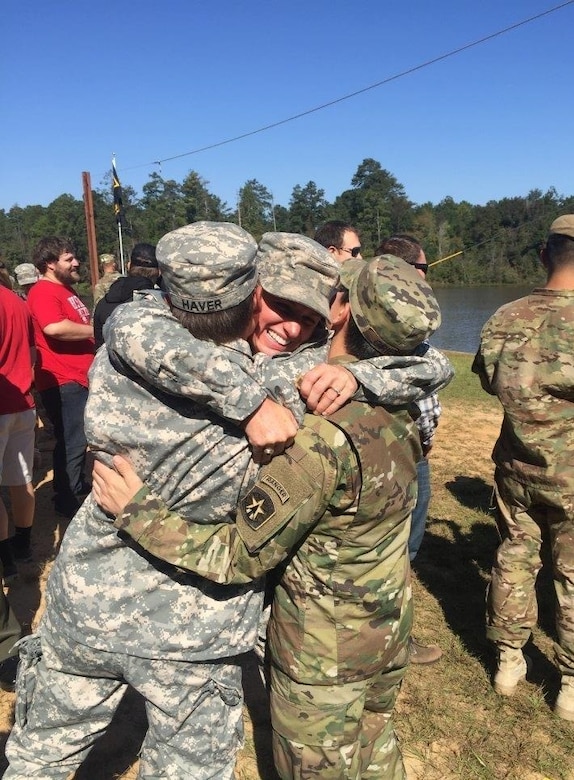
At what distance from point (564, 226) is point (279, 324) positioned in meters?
1.85

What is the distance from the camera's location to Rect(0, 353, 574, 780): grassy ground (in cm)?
273

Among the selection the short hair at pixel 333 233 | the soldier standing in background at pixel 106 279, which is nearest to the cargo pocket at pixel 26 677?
the short hair at pixel 333 233

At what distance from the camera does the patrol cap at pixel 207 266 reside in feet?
4.73

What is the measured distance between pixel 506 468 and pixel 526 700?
1222 mm

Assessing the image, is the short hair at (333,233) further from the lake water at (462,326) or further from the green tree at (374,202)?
the green tree at (374,202)

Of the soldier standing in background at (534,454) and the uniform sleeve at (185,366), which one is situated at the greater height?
the uniform sleeve at (185,366)

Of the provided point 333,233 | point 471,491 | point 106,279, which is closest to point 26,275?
point 106,279

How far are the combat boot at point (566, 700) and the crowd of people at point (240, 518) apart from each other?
4.43ft

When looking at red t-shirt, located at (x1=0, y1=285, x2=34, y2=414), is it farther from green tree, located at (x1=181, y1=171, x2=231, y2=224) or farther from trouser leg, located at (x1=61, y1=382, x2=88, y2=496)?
green tree, located at (x1=181, y1=171, x2=231, y2=224)

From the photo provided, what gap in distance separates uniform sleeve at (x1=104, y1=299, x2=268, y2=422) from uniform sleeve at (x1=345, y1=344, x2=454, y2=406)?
1.02ft

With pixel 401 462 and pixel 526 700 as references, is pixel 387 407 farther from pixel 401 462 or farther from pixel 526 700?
pixel 526 700

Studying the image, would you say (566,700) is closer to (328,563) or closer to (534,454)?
(534,454)

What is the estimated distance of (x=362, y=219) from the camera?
81.2 metres

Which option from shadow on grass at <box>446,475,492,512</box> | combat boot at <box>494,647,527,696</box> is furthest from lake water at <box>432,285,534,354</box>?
combat boot at <box>494,647,527,696</box>
